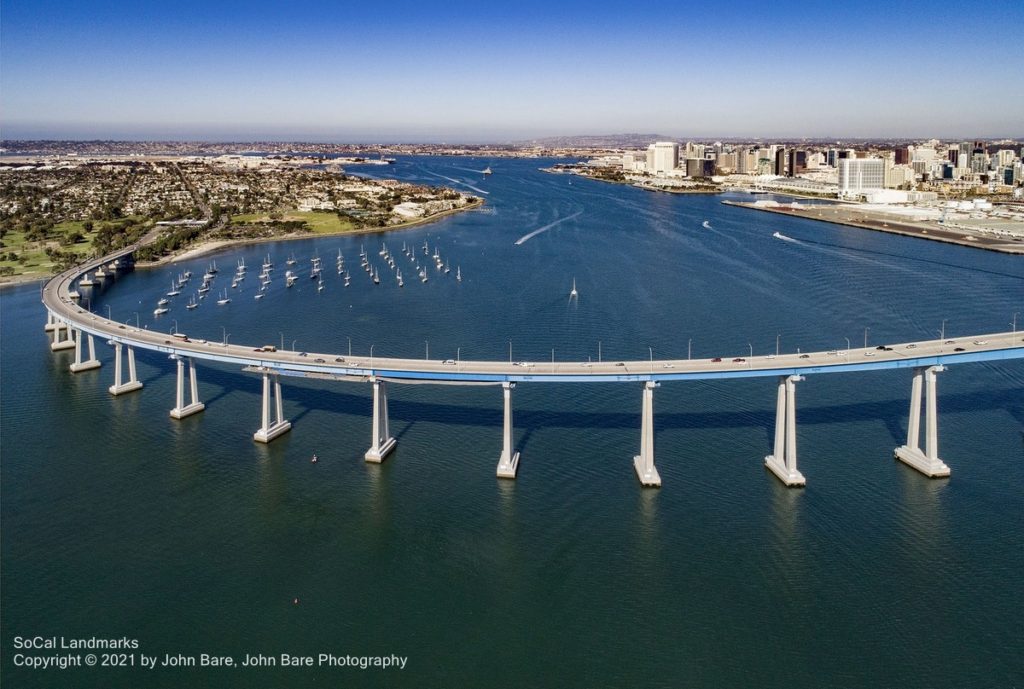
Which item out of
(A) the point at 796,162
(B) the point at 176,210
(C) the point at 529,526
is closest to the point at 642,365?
(C) the point at 529,526

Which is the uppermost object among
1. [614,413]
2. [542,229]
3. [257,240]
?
[542,229]

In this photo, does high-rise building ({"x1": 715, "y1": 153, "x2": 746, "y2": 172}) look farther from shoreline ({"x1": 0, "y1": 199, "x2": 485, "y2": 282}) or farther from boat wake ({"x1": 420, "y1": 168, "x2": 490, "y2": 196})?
shoreline ({"x1": 0, "y1": 199, "x2": 485, "y2": 282})

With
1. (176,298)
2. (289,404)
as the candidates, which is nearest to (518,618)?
(289,404)

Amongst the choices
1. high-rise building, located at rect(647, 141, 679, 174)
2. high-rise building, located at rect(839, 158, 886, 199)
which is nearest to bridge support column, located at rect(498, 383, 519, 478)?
high-rise building, located at rect(839, 158, 886, 199)

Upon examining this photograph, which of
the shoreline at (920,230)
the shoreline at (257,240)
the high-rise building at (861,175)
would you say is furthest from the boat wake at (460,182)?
the high-rise building at (861,175)

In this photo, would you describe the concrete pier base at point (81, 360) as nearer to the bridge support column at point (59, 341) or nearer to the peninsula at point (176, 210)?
the bridge support column at point (59, 341)

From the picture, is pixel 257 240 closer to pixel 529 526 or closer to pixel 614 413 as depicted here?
pixel 614 413
